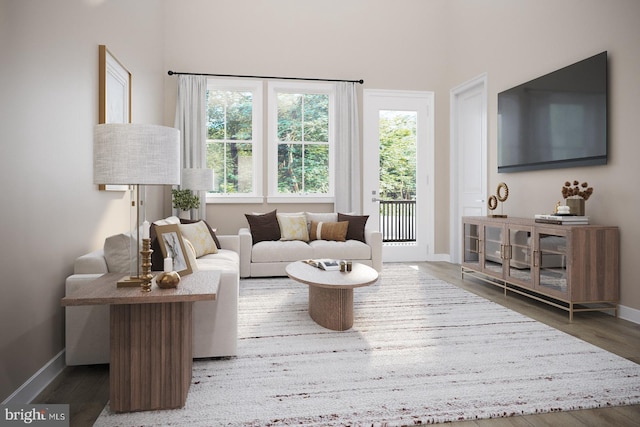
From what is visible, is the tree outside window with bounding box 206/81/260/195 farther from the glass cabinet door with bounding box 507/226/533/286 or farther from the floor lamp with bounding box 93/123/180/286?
the floor lamp with bounding box 93/123/180/286

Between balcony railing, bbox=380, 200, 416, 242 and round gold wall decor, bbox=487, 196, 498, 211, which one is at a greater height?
round gold wall decor, bbox=487, 196, 498, 211

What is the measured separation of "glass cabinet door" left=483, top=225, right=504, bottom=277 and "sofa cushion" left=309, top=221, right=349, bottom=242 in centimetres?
170

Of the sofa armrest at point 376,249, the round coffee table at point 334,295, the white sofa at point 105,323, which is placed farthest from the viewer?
the sofa armrest at point 376,249

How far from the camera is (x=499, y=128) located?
4.96m

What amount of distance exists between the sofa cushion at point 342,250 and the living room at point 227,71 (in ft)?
3.89

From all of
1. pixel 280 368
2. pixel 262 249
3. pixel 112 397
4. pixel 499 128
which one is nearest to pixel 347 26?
pixel 499 128

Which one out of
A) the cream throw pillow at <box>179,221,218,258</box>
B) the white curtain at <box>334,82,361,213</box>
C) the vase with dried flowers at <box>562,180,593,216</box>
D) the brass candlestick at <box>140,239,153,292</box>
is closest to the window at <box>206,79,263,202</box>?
the white curtain at <box>334,82,361,213</box>

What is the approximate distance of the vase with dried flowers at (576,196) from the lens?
3551 mm

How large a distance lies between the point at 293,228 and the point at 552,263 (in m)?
2.95

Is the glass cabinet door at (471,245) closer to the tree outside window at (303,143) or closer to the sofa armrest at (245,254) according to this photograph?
the tree outside window at (303,143)

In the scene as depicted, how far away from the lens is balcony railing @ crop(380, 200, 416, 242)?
21.8 feet

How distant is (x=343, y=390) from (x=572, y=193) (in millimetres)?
2790

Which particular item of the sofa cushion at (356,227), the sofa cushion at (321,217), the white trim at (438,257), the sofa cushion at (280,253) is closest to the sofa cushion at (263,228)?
the sofa cushion at (280,253)

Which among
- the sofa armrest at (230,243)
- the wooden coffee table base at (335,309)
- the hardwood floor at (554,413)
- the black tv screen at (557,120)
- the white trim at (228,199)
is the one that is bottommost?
the hardwood floor at (554,413)
